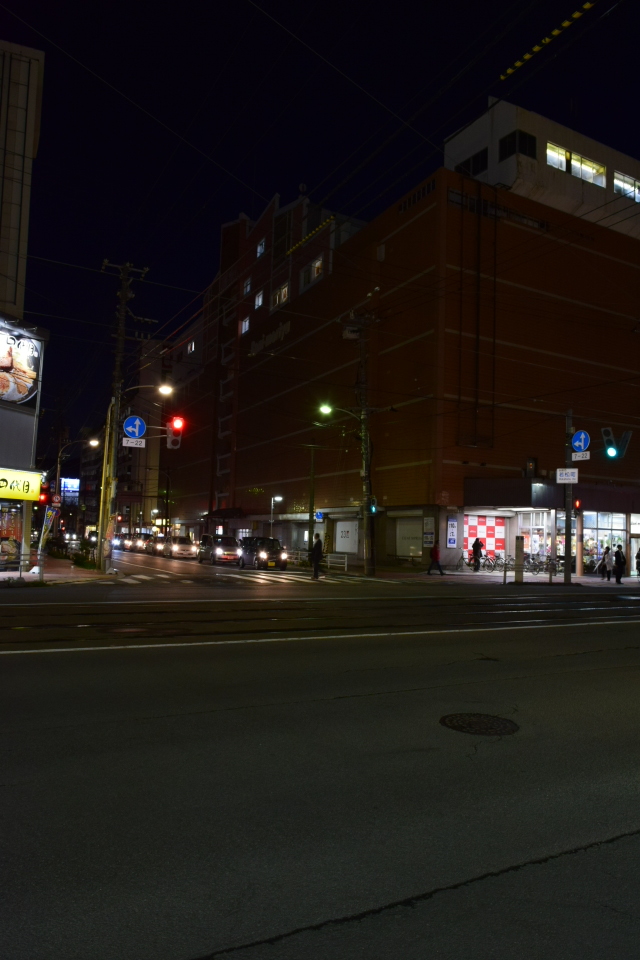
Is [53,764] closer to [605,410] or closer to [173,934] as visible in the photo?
[173,934]

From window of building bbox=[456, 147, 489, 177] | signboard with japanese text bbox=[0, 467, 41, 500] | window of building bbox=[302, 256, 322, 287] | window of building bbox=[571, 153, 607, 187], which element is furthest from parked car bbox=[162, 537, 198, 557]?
window of building bbox=[571, 153, 607, 187]

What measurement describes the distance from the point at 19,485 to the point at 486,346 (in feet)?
90.9

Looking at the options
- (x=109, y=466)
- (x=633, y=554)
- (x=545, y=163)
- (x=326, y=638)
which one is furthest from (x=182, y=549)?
(x=326, y=638)

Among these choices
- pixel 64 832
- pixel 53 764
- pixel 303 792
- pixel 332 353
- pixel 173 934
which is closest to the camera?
pixel 173 934

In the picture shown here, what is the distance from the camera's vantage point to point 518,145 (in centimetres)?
4378

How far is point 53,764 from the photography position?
17.5ft

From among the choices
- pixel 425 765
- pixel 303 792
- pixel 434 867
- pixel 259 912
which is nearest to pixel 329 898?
pixel 259 912

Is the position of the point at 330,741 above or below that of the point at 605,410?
below

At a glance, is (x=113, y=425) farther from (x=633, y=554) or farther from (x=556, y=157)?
(x=556, y=157)

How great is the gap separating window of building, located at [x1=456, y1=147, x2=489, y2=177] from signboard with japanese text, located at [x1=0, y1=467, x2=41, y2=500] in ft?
117

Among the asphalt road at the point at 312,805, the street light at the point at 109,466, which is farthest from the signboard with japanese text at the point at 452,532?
the asphalt road at the point at 312,805

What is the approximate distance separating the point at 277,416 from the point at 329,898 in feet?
194

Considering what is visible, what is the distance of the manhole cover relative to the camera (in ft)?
21.7

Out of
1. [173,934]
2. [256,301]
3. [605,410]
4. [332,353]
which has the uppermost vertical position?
[256,301]
